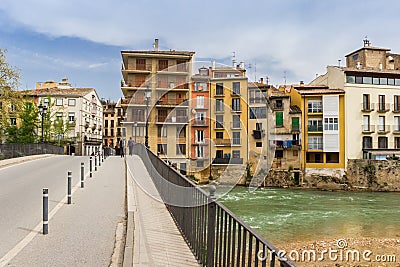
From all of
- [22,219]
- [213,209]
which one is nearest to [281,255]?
[213,209]

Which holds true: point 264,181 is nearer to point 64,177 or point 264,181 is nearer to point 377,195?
point 377,195

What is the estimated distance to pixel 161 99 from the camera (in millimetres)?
46344

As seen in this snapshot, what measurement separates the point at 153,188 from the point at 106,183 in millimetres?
2969

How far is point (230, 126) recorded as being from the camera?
40.9 m

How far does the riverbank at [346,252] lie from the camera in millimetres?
15311

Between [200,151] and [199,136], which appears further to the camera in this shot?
[199,136]

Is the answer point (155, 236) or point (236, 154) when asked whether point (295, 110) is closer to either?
point (236, 154)

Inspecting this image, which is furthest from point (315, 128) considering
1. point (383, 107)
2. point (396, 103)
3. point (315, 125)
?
point (396, 103)

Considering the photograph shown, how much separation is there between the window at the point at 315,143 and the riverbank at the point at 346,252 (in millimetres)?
32276

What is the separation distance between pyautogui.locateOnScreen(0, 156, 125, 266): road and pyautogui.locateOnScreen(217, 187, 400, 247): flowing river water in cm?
1157

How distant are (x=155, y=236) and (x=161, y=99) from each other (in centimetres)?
3989

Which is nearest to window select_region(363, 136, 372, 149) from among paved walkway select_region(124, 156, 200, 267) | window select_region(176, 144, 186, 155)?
window select_region(176, 144, 186, 155)

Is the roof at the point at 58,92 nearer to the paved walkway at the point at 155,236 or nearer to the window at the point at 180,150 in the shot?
the window at the point at 180,150

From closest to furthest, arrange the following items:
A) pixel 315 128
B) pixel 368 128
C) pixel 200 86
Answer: pixel 200 86 < pixel 315 128 < pixel 368 128
